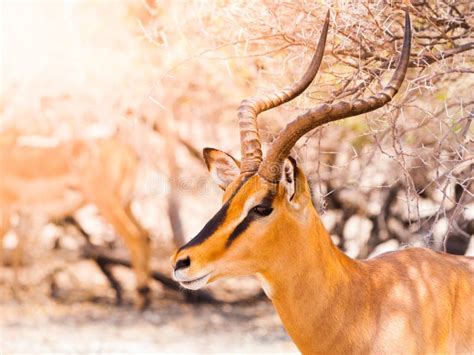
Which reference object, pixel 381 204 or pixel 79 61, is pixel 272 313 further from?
pixel 79 61

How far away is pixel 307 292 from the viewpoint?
3.63 meters

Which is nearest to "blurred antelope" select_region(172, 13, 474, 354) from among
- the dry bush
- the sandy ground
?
the dry bush

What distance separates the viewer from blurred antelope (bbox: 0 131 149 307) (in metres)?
10.4

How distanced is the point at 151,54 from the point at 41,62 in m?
1.52

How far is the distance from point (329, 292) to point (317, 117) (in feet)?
2.11

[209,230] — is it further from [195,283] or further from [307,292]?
[307,292]

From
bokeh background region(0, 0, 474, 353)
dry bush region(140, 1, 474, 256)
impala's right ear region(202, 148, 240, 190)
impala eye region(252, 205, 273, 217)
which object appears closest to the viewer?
impala eye region(252, 205, 273, 217)

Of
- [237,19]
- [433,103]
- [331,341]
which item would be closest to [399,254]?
[331,341]

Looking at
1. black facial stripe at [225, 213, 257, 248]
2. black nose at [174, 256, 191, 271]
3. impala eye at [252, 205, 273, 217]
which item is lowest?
black nose at [174, 256, 191, 271]

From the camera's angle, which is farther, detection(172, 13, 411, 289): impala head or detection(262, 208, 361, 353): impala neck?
detection(262, 208, 361, 353): impala neck

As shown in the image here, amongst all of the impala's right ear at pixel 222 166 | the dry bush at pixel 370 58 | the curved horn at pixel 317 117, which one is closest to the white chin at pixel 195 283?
the curved horn at pixel 317 117

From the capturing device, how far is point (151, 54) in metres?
9.72

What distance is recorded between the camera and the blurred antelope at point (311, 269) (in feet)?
11.4

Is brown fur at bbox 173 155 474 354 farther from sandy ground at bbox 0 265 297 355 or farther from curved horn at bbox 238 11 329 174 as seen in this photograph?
sandy ground at bbox 0 265 297 355
